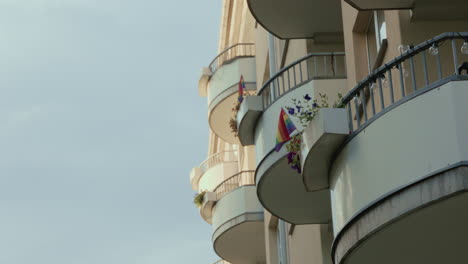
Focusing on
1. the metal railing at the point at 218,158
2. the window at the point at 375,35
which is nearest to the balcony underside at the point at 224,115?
the metal railing at the point at 218,158

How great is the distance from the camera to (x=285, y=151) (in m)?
17.4

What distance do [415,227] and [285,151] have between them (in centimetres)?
609

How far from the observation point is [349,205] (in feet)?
41.1

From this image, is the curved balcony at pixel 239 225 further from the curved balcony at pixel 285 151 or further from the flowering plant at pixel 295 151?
the flowering plant at pixel 295 151

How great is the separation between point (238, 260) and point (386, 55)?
1505 centimetres

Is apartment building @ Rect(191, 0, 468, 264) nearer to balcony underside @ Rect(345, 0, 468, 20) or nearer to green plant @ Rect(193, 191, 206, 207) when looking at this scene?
balcony underside @ Rect(345, 0, 468, 20)

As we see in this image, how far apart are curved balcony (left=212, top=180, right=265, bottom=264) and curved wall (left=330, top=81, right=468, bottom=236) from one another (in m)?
13.5

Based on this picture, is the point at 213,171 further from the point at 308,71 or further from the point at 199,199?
the point at 308,71

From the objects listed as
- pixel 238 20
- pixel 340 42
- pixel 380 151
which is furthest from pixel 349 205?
pixel 238 20

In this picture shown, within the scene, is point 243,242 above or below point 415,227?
above

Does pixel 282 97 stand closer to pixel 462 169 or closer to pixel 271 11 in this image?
pixel 271 11

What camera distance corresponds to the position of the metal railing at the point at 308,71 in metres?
18.5

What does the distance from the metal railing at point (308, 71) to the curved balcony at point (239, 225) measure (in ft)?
22.9

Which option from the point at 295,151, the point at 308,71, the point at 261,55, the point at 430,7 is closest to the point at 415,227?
the point at 430,7
